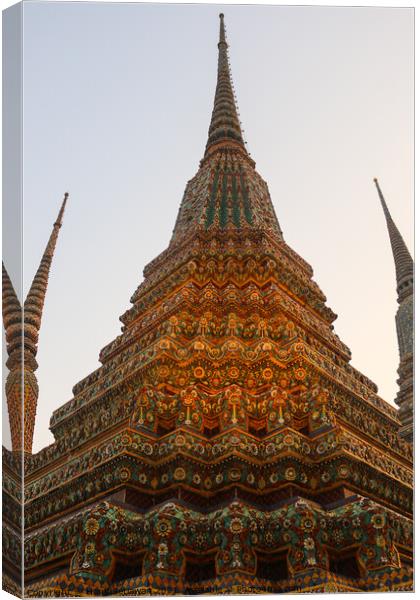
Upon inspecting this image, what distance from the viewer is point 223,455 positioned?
27.9 ft

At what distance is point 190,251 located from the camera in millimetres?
12273

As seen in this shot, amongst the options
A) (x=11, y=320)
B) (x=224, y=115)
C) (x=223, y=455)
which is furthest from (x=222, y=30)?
(x=223, y=455)

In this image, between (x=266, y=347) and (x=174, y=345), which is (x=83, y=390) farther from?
(x=266, y=347)

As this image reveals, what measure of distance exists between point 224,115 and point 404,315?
7.43 metres

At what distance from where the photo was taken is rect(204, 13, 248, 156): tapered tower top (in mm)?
16922

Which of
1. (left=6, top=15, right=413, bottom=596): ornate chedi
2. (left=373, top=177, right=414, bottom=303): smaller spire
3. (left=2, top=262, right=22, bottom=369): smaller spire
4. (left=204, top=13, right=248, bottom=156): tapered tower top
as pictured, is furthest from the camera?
(left=204, top=13, right=248, bottom=156): tapered tower top

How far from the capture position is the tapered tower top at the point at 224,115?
55.5 ft

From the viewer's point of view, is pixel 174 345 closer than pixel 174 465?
No

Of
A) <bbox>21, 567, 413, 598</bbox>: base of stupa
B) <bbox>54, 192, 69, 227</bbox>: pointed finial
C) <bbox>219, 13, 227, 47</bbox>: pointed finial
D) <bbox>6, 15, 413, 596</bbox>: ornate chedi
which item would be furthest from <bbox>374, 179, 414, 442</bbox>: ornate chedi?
<bbox>21, 567, 413, 598</bbox>: base of stupa

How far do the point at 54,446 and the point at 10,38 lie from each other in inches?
234

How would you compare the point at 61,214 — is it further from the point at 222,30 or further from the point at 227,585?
the point at 227,585

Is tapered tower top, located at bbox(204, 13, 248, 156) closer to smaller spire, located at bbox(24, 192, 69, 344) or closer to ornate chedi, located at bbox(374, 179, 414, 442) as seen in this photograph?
smaller spire, located at bbox(24, 192, 69, 344)

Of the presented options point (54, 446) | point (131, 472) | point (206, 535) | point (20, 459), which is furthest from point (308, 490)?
point (54, 446)

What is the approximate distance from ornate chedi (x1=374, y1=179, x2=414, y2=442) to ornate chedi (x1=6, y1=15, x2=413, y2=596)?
1317 millimetres
